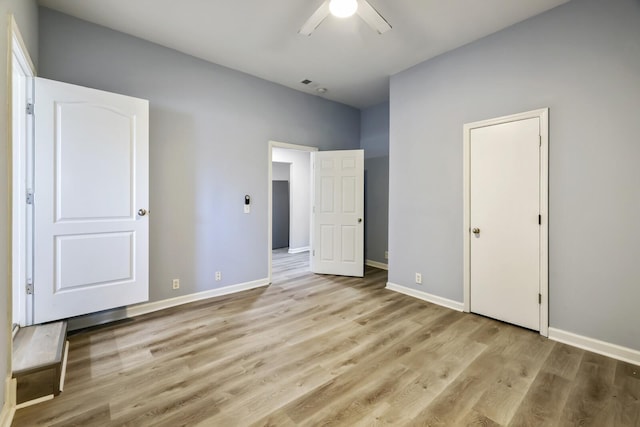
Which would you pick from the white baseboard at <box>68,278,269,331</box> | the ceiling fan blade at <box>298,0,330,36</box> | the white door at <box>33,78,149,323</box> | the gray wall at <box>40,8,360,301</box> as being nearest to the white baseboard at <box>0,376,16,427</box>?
the white door at <box>33,78,149,323</box>

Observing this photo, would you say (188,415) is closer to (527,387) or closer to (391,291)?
(527,387)

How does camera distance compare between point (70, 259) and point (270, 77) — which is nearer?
point (70, 259)

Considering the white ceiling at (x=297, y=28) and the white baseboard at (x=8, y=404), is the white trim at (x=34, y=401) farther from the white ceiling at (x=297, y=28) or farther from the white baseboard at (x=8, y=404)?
the white ceiling at (x=297, y=28)

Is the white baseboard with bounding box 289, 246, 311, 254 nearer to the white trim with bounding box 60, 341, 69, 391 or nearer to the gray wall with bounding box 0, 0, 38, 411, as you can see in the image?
the white trim with bounding box 60, 341, 69, 391

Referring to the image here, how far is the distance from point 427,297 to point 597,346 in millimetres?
1488

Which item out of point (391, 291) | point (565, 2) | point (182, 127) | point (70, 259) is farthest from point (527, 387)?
point (182, 127)

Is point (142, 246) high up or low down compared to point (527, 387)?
up

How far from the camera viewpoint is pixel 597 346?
2260mm

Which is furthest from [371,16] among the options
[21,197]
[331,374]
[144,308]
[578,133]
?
[144,308]

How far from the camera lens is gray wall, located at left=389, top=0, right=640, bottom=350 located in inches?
84.4

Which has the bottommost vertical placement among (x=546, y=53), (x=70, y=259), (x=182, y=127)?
(x=70, y=259)

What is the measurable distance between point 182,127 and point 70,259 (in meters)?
1.73

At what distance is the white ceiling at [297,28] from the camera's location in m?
2.44

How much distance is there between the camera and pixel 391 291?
3.74 metres
